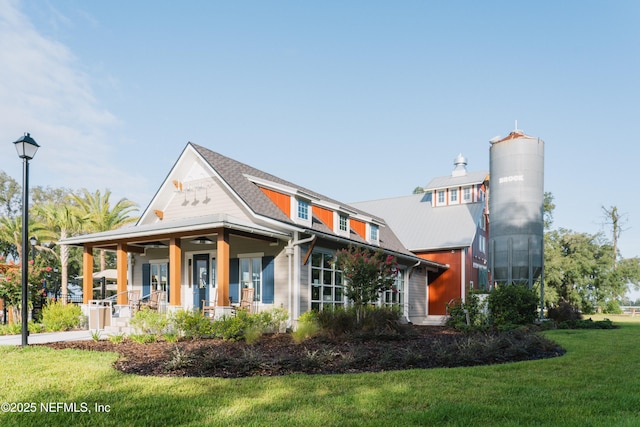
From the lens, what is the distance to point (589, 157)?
19.2 meters

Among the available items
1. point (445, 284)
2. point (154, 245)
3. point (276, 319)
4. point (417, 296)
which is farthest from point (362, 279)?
point (445, 284)

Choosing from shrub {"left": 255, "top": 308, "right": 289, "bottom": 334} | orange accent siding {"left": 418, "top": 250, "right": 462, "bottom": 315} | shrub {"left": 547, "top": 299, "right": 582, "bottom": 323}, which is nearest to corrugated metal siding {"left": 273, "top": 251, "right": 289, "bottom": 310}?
shrub {"left": 255, "top": 308, "right": 289, "bottom": 334}

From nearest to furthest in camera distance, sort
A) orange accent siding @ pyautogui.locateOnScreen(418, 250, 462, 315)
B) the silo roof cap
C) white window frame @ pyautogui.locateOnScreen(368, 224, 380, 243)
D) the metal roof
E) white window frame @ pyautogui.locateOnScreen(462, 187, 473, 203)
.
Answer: white window frame @ pyautogui.locateOnScreen(368, 224, 380, 243) < the silo roof cap < orange accent siding @ pyautogui.locateOnScreen(418, 250, 462, 315) < the metal roof < white window frame @ pyautogui.locateOnScreen(462, 187, 473, 203)

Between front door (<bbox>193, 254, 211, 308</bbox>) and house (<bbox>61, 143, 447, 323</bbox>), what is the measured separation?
3cm

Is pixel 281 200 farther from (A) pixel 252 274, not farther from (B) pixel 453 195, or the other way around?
(B) pixel 453 195

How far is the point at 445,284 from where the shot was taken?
76.2ft

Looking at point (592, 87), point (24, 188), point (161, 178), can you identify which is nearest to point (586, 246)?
point (592, 87)

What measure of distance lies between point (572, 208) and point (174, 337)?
31937 millimetres

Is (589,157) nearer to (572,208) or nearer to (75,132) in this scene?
(572,208)

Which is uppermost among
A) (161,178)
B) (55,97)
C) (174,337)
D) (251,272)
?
(55,97)

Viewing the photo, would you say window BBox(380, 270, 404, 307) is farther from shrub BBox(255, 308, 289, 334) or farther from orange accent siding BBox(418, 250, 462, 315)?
shrub BBox(255, 308, 289, 334)

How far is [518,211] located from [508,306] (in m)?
6.10

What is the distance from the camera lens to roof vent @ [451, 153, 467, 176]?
2712 centimetres

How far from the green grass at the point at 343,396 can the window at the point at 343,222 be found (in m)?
10.5
